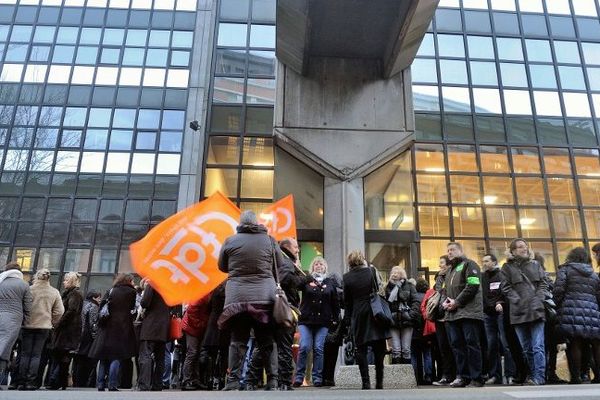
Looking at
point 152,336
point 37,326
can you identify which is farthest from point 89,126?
point 152,336

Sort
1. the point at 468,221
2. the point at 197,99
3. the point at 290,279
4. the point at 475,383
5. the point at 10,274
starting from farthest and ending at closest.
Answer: the point at 197,99 → the point at 468,221 → the point at 10,274 → the point at 475,383 → the point at 290,279

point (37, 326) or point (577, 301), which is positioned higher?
point (577, 301)

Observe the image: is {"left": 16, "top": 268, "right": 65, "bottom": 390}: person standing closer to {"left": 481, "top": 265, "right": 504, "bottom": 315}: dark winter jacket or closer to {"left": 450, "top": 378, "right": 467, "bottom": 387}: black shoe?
{"left": 450, "top": 378, "right": 467, "bottom": 387}: black shoe

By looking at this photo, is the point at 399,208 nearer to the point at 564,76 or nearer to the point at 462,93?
the point at 462,93

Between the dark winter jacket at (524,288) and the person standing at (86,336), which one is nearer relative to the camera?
the dark winter jacket at (524,288)

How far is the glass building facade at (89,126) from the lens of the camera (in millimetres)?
18812

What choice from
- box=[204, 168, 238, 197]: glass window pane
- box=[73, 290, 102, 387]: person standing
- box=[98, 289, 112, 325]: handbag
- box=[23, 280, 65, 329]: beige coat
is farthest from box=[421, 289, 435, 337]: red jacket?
box=[204, 168, 238, 197]: glass window pane

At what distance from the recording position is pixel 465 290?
729cm

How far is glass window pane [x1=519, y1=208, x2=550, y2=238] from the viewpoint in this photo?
56.7 ft

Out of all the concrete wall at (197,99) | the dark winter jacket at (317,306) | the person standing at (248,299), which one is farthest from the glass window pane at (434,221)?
the person standing at (248,299)

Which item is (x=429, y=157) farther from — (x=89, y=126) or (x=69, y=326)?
(x=89, y=126)

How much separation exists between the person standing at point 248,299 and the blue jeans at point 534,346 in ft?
12.4

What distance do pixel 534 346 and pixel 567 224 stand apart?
464 inches

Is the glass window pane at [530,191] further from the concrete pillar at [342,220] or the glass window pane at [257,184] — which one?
the glass window pane at [257,184]
